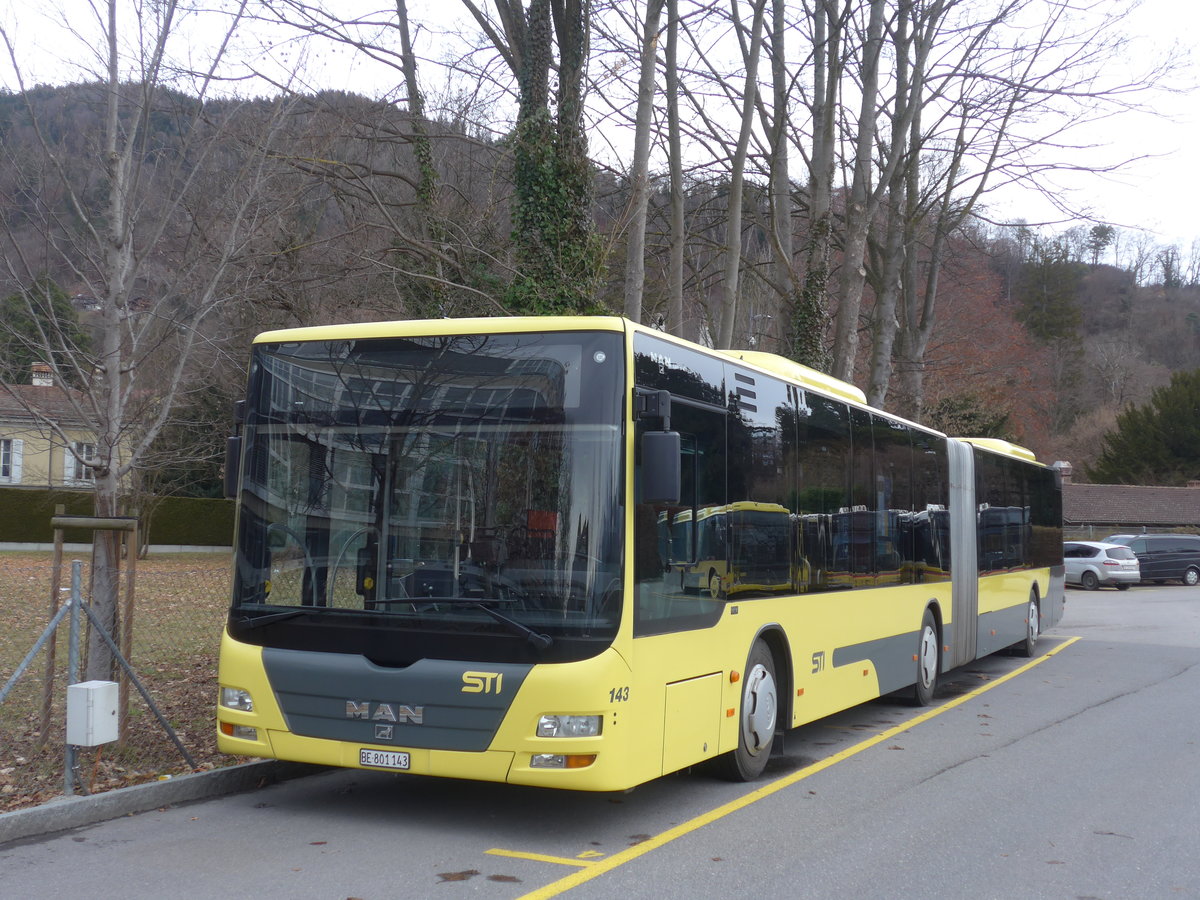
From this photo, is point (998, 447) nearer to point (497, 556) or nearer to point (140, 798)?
point (497, 556)

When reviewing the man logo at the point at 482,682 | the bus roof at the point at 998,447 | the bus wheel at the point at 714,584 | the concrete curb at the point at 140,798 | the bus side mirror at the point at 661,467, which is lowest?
the concrete curb at the point at 140,798

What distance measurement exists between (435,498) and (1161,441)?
6462 cm

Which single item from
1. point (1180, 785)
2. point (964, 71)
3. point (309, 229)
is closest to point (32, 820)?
point (1180, 785)

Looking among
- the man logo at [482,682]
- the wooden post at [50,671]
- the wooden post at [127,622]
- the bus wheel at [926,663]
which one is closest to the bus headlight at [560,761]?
the man logo at [482,682]

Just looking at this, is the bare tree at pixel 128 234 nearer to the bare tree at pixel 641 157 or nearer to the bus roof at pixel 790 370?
the bus roof at pixel 790 370

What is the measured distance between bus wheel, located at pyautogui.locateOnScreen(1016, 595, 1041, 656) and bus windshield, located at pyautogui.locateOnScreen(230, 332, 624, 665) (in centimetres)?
1361

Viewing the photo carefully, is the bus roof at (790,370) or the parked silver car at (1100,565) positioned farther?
the parked silver car at (1100,565)

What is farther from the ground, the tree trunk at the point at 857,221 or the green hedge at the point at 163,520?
the tree trunk at the point at 857,221

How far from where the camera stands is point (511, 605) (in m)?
6.62

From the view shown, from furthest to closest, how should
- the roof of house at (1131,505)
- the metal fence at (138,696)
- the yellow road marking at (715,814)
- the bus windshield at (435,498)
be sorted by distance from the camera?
1. the roof of house at (1131,505)
2. the metal fence at (138,696)
3. the bus windshield at (435,498)
4. the yellow road marking at (715,814)

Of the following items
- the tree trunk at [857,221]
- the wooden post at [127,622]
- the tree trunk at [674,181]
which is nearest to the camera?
the wooden post at [127,622]

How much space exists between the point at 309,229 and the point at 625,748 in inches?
532

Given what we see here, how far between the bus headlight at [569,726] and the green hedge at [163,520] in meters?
35.8

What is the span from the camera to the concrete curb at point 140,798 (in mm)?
6469
